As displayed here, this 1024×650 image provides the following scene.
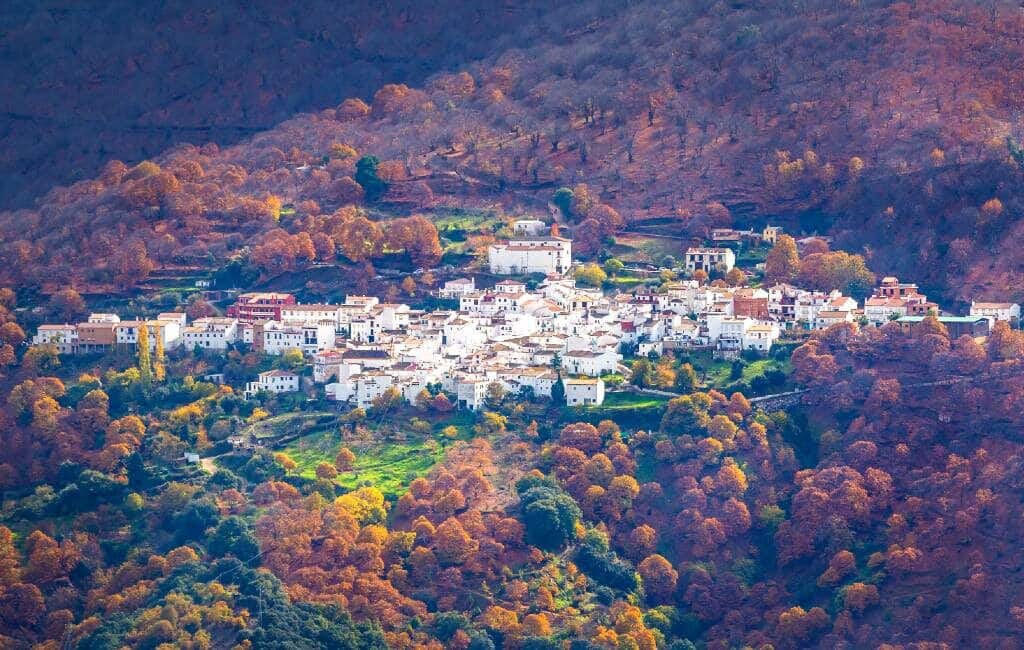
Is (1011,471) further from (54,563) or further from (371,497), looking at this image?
(54,563)

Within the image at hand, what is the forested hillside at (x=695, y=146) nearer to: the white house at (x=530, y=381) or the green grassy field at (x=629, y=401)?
the green grassy field at (x=629, y=401)

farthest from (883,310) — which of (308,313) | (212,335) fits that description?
(212,335)

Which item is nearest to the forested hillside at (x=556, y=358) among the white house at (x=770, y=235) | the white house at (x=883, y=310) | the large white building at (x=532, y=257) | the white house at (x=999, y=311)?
the white house at (x=770, y=235)

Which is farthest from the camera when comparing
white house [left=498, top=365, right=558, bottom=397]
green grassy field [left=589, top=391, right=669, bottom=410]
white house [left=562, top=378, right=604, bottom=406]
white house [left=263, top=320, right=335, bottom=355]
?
white house [left=263, top=320, right=335, bottom=355]

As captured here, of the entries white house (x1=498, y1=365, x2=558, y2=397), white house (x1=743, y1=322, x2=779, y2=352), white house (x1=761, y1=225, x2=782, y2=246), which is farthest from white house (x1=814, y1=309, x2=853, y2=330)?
white house (x1=761, y1=225, x2=782, y2=246)

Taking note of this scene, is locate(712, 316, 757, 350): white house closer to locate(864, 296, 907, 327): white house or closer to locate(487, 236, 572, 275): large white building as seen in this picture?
locate(864, 296, 907, 327): white house

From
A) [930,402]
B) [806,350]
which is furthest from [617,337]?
[930,402]
